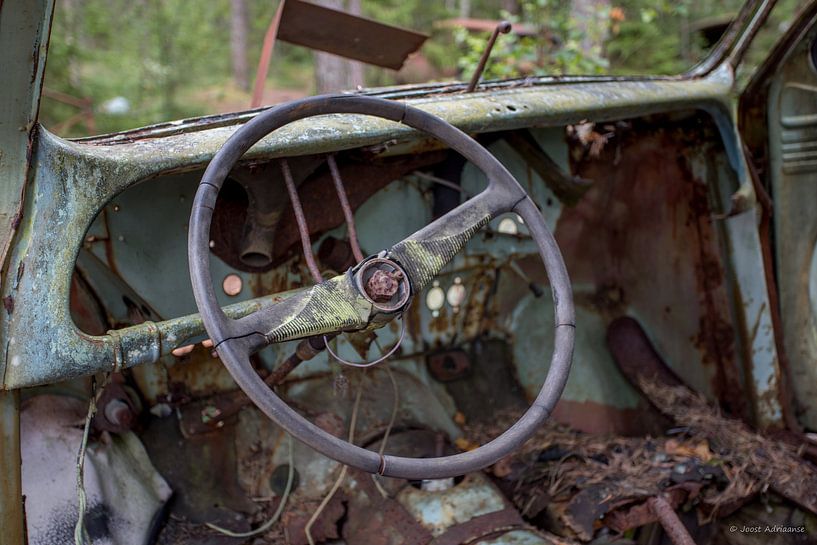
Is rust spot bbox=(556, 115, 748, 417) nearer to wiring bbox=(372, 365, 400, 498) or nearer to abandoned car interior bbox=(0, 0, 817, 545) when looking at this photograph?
abandoned car interior bbox=(0, 0, 817, 545)

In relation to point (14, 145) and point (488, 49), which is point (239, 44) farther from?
point (14, 145)

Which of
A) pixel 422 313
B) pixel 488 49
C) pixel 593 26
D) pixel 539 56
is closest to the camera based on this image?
pixel 488 49

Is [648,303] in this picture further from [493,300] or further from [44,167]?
[44,167]

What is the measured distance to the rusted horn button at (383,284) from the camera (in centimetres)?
148

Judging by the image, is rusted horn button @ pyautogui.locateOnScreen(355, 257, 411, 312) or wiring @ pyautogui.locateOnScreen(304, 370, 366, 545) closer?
rusted horn button @ pyautogui.locateOnScreen(355, 257, 411, 312)

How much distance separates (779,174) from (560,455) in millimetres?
1217

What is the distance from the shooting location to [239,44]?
1100 centimetres

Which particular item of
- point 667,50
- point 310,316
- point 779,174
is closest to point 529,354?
point 779,174

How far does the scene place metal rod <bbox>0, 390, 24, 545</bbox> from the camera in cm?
139

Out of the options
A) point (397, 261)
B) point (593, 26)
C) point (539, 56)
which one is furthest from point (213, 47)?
point (397, 261)

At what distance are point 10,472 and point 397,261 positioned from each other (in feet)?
2.77

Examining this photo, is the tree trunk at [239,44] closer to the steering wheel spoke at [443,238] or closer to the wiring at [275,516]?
the wiring at [275,516]

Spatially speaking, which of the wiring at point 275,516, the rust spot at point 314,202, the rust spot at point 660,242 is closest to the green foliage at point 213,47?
the rust spot at point 660,242

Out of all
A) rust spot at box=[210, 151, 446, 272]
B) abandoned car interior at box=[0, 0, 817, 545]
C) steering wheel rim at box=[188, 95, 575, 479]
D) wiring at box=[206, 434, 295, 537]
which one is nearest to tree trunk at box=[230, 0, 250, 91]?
abandoned car interior at box=[0, 0, 817, 545]
